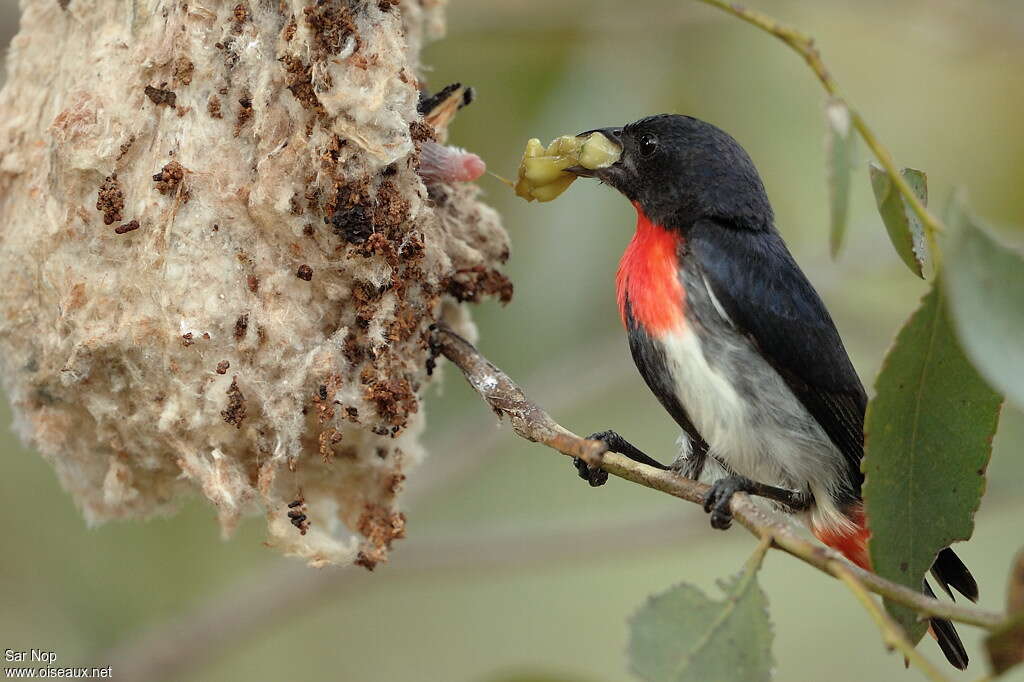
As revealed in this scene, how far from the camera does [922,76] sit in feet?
20.5

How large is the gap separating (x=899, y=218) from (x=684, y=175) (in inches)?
42.9

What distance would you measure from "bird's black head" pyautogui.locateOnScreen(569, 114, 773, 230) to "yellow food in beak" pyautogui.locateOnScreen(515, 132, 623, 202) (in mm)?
28

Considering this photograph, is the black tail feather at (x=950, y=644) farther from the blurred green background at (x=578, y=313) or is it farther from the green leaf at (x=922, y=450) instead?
the blurred green background at (x=578, y=313)

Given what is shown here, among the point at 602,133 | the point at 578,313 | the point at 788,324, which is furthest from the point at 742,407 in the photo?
the point at 578,313

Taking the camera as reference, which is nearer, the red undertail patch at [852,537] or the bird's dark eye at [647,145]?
the red undertail patch at [852,537]

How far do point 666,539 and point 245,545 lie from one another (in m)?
2.28

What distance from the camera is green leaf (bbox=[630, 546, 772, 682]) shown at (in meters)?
1.89

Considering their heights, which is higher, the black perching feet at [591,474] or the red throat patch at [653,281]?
the red throat patch at [653,281]

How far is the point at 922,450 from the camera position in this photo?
205cm

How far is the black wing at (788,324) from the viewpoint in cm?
280

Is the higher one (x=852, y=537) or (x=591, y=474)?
(x=591, y=474)

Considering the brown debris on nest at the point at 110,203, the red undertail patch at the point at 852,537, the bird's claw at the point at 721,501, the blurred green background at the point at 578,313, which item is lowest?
the bird's claw at the point at 721,501

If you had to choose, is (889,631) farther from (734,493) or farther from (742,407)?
(742,407)

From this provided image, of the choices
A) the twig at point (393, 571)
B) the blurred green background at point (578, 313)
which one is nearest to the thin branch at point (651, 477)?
the blurred green background at point (578, 313)
